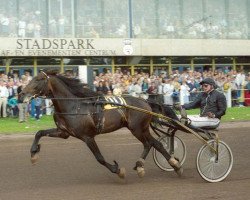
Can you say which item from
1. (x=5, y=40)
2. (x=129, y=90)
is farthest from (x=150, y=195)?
(x=5, y=40)

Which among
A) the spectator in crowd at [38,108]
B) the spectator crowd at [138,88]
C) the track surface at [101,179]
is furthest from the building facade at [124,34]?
the track surface at [101,179]

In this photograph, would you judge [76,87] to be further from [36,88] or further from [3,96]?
[3,96]

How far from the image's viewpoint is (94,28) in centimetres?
3219

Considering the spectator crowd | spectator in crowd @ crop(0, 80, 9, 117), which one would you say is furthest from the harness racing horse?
spectator in crowd @ crop(0, 80, 9, 117)

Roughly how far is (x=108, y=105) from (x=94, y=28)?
919 inches

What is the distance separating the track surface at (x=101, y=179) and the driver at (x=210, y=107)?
0.94 m

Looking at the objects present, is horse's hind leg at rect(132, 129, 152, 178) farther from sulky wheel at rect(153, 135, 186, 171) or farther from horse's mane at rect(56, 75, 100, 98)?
horse's mane at rect(56, 75, 100, 98)

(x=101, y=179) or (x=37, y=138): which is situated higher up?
(x=37, y=138)

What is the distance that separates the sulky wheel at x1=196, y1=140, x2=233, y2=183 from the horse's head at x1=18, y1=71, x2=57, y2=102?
2773mm

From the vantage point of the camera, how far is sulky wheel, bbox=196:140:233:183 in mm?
9109

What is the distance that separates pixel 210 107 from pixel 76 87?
2.38 m

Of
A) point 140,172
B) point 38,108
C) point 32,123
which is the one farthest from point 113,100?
point 38,108

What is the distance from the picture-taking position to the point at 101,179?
9.41 meters

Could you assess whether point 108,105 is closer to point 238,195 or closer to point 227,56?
point 238,195
